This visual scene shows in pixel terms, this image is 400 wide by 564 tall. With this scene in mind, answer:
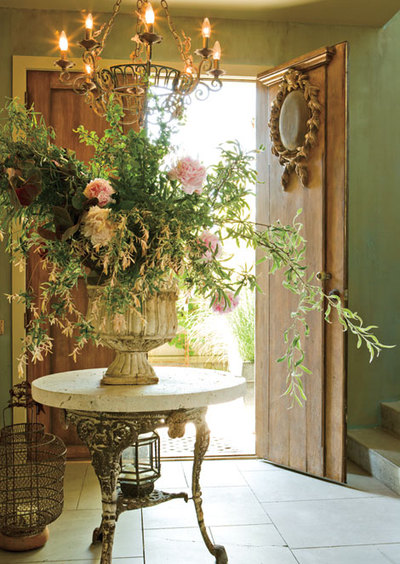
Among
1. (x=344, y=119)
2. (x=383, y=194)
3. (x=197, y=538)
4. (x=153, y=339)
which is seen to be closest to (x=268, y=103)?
(x=344, y=119)

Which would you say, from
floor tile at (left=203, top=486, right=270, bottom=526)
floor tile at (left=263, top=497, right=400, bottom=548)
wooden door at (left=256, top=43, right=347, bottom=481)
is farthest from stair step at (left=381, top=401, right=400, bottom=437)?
floor tile at (left=203, top=486, right=270, bottom=526)

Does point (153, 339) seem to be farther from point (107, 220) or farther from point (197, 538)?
point (197, 538)

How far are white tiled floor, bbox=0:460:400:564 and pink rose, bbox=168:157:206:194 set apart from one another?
1575 mm

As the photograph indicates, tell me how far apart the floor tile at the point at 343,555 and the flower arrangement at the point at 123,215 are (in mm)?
1038

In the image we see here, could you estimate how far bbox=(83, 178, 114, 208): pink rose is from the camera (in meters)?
2.03

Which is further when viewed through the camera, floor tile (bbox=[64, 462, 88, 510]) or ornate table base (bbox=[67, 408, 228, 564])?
floor tile (bbox=[64, 462, 88, 510])

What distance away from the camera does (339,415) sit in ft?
12.0

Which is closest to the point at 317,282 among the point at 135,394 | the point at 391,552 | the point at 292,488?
the point at 292,488

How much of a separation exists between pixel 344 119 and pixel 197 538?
7.78 feet

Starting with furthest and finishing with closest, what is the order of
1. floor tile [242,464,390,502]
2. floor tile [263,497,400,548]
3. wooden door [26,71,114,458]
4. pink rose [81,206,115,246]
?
wooden door [26,71,114,458]
floor tile [242,464,390,502]
floor tile [263,497,400,548]
pink rose [81,206,115,246]

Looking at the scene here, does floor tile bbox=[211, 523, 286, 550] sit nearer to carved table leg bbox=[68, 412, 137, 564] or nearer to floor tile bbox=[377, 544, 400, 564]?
floor tile bbox=[377, 544, 400, 564]

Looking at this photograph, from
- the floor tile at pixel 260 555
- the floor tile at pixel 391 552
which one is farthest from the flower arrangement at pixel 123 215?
the floor tile at pixel 391 552

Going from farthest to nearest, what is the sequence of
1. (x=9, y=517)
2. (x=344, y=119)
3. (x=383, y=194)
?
(x=383, y=194) → (x=344, y=119) → (x=9, y=517)

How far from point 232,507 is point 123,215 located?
1889 mm
